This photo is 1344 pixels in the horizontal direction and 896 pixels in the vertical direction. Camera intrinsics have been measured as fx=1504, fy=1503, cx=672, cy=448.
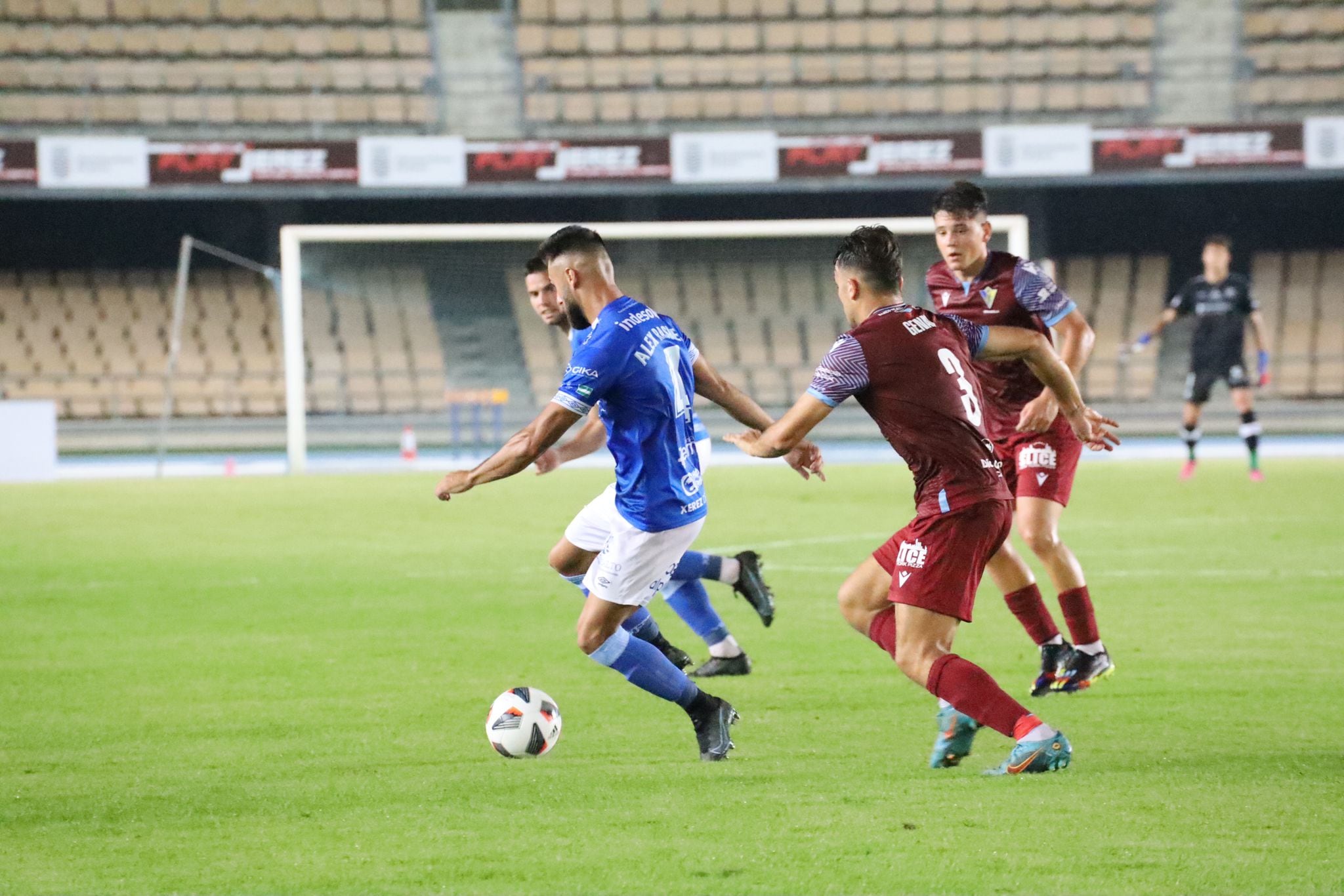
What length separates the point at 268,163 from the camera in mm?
26359

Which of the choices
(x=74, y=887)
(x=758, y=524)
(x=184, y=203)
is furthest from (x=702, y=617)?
(x=184, y=203)

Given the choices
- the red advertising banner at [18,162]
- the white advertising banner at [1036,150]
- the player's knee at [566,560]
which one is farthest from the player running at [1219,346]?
the red advertising banner at [18,162]

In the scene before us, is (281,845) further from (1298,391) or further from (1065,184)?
(1298,391)

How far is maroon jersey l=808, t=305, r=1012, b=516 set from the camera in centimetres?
504

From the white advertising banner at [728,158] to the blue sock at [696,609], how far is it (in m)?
19.8

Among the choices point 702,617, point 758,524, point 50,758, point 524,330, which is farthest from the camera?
point 524,330

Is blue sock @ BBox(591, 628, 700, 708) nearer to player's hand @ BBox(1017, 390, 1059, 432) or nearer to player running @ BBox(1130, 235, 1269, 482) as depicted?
player's hand @ BBox(1017, 390, 1059, 432)

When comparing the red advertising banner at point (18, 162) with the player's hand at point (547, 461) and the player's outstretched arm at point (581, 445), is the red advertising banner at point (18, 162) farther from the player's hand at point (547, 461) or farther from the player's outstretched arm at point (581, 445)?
the player's hand at point (547, 461)

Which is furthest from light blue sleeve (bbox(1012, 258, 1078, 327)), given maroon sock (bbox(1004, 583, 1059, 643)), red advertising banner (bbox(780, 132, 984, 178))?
red advertising banner (bbox(780, 132, 984, 178))

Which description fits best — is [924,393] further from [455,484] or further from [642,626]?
[642,626]

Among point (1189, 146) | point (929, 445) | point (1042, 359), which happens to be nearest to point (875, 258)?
point (929, 445)

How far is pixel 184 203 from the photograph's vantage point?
94.1 ft

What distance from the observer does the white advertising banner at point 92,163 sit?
26000 millimetres

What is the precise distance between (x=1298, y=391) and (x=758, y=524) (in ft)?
61.8
